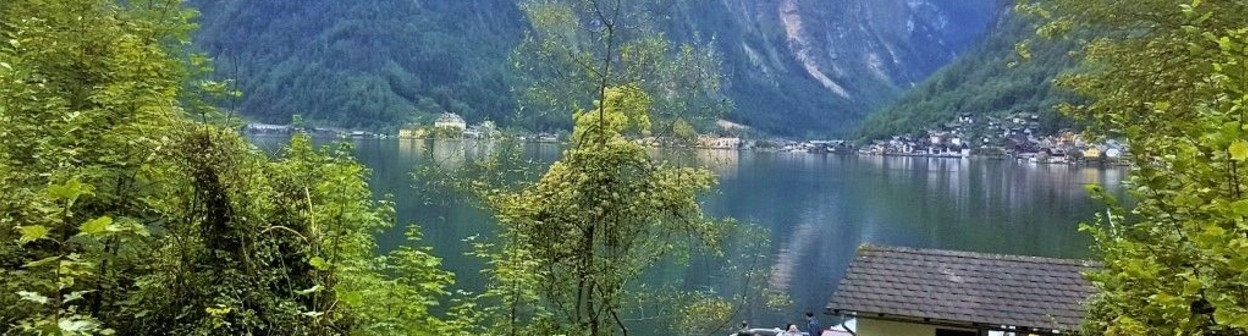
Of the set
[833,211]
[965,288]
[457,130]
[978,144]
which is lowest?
[833,211]

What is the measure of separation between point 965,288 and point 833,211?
5592 centimetres

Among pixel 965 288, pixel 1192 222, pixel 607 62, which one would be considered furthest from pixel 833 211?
pixel 1192 222

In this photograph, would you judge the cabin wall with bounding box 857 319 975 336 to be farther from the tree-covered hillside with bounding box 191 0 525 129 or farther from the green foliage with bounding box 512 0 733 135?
the tree-covered hillside with bounding box 191 0 525 129

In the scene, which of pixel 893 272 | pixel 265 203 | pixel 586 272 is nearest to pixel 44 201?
pixel 265 203

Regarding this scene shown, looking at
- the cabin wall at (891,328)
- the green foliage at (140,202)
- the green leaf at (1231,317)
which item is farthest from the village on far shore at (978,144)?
the green leaf at (1231,317)

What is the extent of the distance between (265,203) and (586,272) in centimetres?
291

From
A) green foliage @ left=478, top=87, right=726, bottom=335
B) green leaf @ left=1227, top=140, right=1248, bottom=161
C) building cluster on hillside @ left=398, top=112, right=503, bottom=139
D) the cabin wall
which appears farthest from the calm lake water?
green leaf @ left=1227, top=140, right=1248, bottom=161

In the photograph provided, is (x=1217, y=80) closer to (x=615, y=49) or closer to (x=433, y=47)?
(x=615, y=49)

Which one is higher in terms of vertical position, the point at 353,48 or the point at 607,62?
the point at 353,48

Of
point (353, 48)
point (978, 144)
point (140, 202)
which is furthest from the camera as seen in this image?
point (353, 48)

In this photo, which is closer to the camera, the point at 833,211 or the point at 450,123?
the point at 450,123

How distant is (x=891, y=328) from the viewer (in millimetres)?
15734

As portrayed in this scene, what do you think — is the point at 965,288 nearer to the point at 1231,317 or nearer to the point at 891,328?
the point at 891,328

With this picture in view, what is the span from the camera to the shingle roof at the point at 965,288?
15.1 metres
